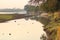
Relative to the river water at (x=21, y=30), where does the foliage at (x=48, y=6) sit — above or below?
above

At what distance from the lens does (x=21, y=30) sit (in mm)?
1490

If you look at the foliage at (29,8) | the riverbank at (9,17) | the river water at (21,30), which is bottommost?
the river water at (21,30)

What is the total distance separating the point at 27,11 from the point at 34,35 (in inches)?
10.7

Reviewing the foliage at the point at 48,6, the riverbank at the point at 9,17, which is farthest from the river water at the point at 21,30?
the foliage at the point at 48,6

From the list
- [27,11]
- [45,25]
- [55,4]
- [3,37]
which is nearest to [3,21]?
[3,37]

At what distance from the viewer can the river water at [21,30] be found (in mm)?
1477

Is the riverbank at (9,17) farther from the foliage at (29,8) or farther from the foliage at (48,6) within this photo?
the foliage at (48,6)

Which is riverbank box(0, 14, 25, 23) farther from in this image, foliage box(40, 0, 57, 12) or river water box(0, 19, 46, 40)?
foliage box(40, 0, 57, 12)

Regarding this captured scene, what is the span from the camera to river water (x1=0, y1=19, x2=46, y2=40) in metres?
1.48

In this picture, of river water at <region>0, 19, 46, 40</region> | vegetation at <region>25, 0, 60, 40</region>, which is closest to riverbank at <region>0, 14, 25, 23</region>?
river water at <region>0, 19, 46, 40</region>

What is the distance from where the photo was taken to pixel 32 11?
1517 millimetres

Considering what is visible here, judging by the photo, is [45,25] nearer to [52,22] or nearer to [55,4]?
[52,22]

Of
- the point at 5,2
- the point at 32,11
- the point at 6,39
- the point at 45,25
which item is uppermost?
the point at 5,2

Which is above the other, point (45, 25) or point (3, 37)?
point (45, 25)
